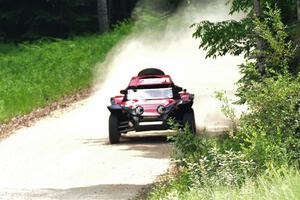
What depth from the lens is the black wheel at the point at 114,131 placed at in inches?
776

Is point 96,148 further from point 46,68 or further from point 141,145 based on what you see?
point 46,68

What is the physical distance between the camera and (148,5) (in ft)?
160

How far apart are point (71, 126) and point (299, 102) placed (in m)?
12.5

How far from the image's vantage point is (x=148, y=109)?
1986cm

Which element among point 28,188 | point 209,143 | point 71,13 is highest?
point 71,13

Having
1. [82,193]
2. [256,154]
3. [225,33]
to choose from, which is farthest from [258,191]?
[225,33]

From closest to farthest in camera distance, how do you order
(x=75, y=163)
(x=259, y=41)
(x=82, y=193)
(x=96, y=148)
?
(x=82, y=193), (x=259, y=41), (x=75, y=163), (x=96, y=148)

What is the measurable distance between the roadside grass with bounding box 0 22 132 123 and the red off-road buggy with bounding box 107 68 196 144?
579cm

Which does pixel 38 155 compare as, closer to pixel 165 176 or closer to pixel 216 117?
pixel 165 176

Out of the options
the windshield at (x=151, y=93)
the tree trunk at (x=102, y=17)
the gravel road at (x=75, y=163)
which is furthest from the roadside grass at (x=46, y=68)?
the windshield at (x=151, y=93)

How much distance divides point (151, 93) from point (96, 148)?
2.45 meters

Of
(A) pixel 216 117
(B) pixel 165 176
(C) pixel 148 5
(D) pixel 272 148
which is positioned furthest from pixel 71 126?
(C) pixel 148 5

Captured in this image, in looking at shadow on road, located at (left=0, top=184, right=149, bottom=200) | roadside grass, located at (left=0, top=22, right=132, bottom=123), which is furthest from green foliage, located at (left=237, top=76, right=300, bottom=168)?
roadside grass, located at (left=0, top=22, right=132, bottom=123)

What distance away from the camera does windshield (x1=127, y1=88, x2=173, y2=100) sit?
2066 cm
